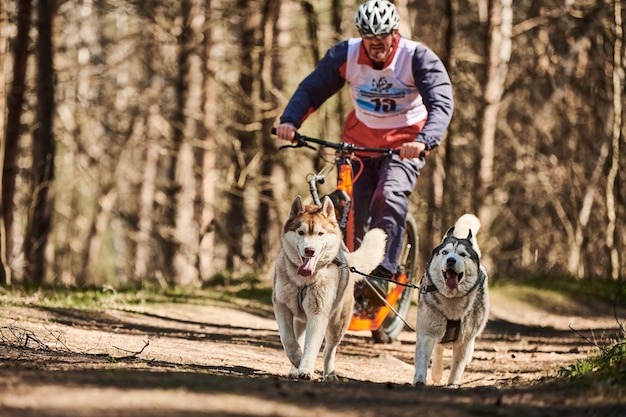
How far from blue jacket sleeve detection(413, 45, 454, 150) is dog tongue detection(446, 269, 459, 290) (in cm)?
155

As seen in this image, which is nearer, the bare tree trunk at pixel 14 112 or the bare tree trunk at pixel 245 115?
the bare tree trunk at pixel 14 112

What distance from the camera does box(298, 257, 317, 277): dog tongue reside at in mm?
6352

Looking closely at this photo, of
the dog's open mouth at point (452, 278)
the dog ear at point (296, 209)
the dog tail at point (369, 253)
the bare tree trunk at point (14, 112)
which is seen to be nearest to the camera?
the dog's open mouth at point (452, 278)

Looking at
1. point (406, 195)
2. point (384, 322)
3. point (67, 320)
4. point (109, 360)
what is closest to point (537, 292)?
point (384, 322)

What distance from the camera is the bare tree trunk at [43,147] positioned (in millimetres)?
15070

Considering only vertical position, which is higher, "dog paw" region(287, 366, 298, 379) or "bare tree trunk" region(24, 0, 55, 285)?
"bare tree trunk" region(24, 0, 55, 285)

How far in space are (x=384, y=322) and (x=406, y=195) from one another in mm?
1458

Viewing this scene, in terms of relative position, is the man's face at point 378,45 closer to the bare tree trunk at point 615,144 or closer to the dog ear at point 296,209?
the dog ear at point 296,209

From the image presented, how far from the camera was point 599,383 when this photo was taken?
522 centimetres

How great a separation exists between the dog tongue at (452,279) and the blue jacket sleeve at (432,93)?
1551mm

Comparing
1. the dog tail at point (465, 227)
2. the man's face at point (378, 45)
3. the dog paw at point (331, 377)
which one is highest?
the man's face at point (378, 45)

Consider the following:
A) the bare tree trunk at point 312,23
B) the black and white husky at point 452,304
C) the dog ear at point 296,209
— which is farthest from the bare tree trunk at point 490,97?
the dog ear at point 296,209

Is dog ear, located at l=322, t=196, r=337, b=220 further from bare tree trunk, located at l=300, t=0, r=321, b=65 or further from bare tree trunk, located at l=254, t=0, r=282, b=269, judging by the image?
bare tree trunk, located at l=300, t=0, r=321, b=65

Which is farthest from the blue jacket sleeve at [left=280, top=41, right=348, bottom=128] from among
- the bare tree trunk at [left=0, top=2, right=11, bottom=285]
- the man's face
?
the bare tree trunk at [left=0, top=2, right=11, bottom=285]
